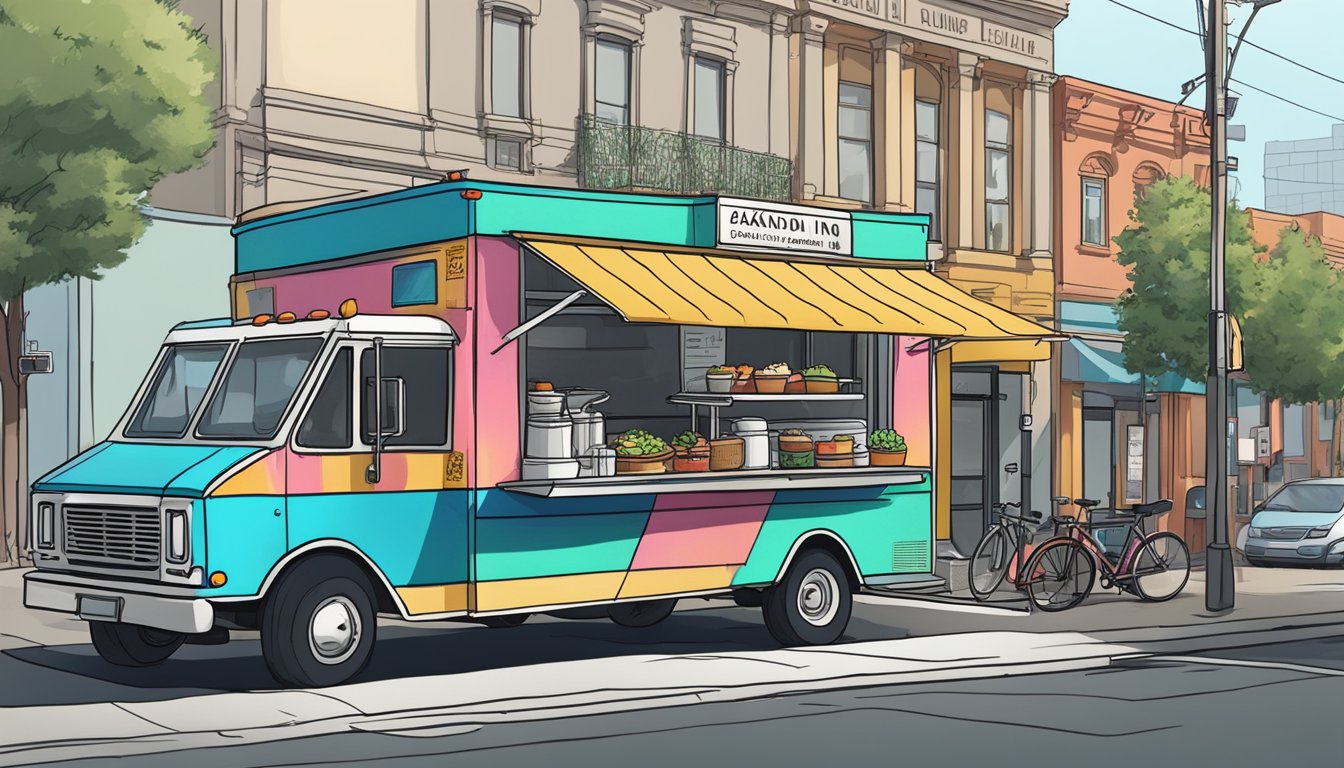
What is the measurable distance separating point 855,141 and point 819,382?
12620mm

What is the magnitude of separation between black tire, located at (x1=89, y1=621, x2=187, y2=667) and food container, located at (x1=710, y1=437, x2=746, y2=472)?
4542 millimetres

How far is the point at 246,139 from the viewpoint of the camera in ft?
67.3

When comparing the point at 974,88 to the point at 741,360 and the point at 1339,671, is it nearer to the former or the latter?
the point at 741,360

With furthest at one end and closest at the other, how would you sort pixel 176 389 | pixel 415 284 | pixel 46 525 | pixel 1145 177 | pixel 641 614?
1. pixel 1145 177
2. pixel 641 614
3. pixel 415 284
4. pixel 176 389
5. pixel 46 525

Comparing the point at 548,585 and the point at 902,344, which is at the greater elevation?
the point at 902,344

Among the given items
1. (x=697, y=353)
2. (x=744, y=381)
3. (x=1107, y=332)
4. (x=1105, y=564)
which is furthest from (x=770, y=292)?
(x=1107, y=332)

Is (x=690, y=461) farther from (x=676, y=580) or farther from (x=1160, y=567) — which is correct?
(x=1160, y=567)

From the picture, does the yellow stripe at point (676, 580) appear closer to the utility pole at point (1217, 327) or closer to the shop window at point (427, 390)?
the shop window at point (427, 390)

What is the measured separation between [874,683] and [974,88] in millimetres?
18193

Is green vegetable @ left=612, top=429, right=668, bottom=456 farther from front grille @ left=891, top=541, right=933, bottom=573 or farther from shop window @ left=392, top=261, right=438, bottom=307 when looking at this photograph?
front grille @ left=891, top=541, right=933, bottom=573

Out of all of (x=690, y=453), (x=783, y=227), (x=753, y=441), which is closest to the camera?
(x=690, y=453)

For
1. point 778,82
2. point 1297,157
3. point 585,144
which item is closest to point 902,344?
point 585,144

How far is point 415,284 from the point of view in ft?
42.4

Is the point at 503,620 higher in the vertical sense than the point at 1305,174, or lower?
lower
